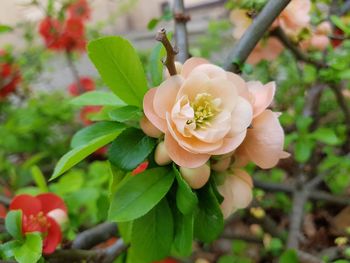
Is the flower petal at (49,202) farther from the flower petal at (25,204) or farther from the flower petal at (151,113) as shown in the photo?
the flower petal at (151,113)

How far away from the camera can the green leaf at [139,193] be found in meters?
0.41

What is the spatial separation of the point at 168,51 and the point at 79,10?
52.1 inches

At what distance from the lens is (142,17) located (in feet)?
11.8

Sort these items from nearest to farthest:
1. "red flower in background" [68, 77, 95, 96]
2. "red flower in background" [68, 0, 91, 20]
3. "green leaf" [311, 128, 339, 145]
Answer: "green leaf" [311, 128, 339, 145] → "red flower in background" [68, 0, 91, 20] → "red flower in background" [68, 77, 95, 96]

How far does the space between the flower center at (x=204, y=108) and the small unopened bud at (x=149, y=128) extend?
5 centimetres

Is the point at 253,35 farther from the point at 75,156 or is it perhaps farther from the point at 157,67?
the point at 75,156

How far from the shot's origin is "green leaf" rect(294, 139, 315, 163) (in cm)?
83

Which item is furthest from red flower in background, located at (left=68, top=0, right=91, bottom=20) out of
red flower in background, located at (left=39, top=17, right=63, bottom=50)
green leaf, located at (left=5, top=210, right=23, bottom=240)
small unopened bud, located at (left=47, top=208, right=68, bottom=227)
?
green leaf, located at (left=5, top=210, right=23, bottom=240)

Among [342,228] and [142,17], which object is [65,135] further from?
[142,17]

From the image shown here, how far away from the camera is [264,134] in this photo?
418mm

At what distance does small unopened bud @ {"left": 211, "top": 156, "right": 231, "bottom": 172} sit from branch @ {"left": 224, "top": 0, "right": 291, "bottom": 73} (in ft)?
0.44

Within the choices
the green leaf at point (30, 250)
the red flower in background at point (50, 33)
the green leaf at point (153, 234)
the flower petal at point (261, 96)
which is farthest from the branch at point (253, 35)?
the red flower in background at point (50, 33)

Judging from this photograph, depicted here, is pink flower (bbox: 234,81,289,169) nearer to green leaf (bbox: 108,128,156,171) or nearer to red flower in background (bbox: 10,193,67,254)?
green leaf (bbox: 108,128,156,171)

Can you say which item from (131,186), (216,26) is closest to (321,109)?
(216,26)
